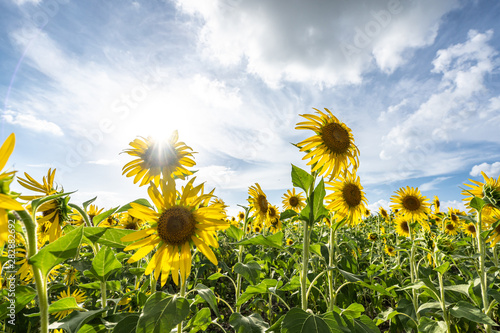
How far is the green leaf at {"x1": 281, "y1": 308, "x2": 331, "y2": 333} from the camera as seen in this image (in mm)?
1675

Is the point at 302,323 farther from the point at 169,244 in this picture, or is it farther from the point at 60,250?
the point at 60,250

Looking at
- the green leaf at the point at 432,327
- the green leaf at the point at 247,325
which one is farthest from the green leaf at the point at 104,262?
the green leaf at the point at 432,327

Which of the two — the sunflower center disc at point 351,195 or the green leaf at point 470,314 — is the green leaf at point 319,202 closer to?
the sunflower center disc at point 351,195

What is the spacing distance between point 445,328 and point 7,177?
3564mm

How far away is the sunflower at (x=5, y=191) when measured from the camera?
3.18 ft

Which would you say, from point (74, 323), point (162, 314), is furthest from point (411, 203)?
point (74, 323)

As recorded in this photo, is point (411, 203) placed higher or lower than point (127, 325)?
higher

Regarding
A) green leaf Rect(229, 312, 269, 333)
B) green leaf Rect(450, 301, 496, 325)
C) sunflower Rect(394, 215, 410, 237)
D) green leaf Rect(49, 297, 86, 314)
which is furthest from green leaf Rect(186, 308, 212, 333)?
sunflower Rect(394, 215, 410, 237)

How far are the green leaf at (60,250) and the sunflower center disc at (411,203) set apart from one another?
6083mm

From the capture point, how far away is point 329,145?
257 cm

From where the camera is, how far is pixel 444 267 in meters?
2.68

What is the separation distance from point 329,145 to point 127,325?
2141 millimetres

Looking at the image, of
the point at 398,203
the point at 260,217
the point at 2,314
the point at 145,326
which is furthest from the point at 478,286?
the point at 2,314

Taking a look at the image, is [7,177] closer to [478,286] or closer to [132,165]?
[132,165]
